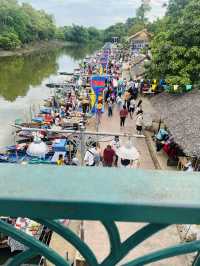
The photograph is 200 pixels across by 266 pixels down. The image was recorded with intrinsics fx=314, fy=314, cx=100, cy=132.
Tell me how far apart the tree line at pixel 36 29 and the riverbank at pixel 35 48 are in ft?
3.07

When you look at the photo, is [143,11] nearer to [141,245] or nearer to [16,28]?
[16,28]

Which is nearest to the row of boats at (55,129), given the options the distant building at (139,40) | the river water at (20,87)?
the river water at (20,87)

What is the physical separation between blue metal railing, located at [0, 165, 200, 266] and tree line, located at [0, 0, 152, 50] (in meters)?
53.2

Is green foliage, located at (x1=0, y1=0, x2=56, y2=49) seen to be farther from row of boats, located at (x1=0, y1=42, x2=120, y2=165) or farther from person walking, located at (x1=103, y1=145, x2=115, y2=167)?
person walking, located at (x1=103, y1=145, x2=115, y2=167)

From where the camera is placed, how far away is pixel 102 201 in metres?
0.77

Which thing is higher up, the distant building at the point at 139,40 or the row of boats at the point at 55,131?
the distant building at the point at 139,40

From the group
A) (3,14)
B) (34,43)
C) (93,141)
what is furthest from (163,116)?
(34,43)

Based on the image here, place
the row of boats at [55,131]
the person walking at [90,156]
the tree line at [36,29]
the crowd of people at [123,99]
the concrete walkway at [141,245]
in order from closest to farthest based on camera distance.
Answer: the concrete walkway at [141,245] → the row of boats at [55,131] → the person walking at [90,156] → the crowd of people at [123,99] → the tree line at [36,29]

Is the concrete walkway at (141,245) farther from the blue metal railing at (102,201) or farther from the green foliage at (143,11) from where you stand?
the green foliage at (143,11)

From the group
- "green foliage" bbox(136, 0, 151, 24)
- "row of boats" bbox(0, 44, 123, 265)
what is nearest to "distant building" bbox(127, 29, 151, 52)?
"row of boats" bbox(0, 44, 123, 265)

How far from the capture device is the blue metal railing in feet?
2.52

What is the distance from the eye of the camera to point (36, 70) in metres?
43.5

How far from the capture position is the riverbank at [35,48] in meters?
52.7

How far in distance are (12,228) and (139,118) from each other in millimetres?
12996
